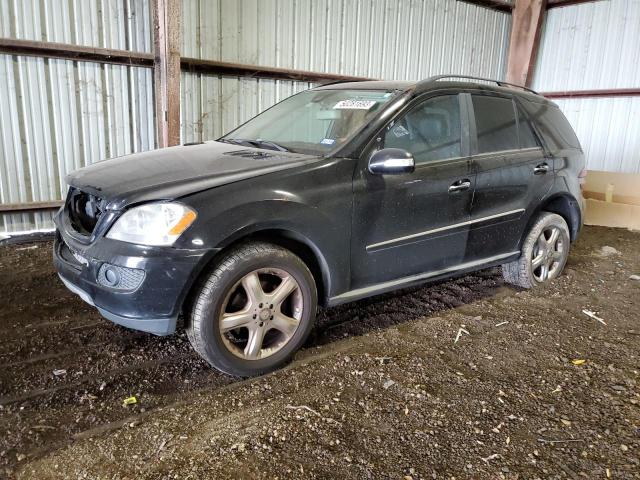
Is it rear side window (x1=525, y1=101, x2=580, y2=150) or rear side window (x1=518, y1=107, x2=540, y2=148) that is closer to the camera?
rear side window (x1=518, y1=107, x2=540, y2=148)

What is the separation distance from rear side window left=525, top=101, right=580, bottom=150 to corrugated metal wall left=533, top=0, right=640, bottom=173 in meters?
4.98

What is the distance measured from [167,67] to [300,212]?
3754 mm

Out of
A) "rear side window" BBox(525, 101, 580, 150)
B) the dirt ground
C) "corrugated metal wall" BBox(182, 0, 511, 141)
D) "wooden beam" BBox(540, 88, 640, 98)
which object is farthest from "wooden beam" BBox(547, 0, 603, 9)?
the dirt ground

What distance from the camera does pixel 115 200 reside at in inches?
95.2

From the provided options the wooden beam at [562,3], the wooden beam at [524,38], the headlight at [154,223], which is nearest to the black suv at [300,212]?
the headlight at [154,223]

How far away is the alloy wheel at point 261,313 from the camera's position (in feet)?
8.41

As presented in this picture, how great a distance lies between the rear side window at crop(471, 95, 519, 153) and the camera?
3.55m

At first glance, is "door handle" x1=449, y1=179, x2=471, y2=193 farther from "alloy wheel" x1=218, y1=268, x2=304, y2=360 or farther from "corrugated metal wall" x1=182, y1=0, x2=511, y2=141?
"corrugated metal wall" x1=182, y1=0, x2=511, y2=141

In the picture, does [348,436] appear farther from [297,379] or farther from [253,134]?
[253,134]

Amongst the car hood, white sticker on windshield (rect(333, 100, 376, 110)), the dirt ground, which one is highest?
white sticker on windshield (rect(333, 100, 376, 110))

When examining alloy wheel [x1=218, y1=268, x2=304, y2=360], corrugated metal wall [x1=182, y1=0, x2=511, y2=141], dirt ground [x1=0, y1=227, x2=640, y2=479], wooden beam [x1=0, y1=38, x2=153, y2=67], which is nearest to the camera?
dirt ground [x1=0, y1=227, x2=640, y2=479]

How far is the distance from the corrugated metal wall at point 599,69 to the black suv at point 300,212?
5.64 meters

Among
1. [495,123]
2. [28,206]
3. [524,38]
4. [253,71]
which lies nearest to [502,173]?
[495,123]

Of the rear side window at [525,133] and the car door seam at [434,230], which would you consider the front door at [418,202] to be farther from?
the rear side window at [525,133]
